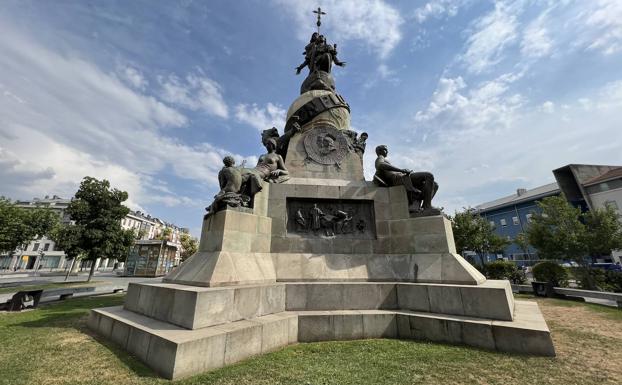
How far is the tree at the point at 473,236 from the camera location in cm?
2792

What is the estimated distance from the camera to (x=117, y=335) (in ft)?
18.3

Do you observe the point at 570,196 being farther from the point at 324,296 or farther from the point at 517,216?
the point at 324,296

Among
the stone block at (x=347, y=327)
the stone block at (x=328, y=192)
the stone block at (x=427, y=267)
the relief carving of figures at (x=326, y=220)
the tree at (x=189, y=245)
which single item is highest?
the tree at (x=189, y=245)

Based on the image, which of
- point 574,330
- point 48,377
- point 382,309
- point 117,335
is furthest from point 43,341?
point 574,330

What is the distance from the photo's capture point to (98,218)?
978 inches

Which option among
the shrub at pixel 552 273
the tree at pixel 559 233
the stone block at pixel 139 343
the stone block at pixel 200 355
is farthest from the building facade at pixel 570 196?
the stone block at pixel 139 343

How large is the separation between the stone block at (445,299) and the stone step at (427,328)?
0.16 meters

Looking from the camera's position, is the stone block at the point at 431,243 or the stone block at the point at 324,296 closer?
the stone block at the point at 324,296

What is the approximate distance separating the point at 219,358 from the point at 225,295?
1.17 metres

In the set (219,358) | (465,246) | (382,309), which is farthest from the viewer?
(465,246)

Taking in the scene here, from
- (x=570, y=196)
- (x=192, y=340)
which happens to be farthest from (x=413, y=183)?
(x=570, y=196)

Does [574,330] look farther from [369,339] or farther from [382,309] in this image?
[369,339]

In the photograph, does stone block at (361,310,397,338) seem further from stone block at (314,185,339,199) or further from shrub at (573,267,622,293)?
shrub at (573,267,622,293)

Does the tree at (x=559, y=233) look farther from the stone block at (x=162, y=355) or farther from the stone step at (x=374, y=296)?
the stone block at (x=162, y=355)
